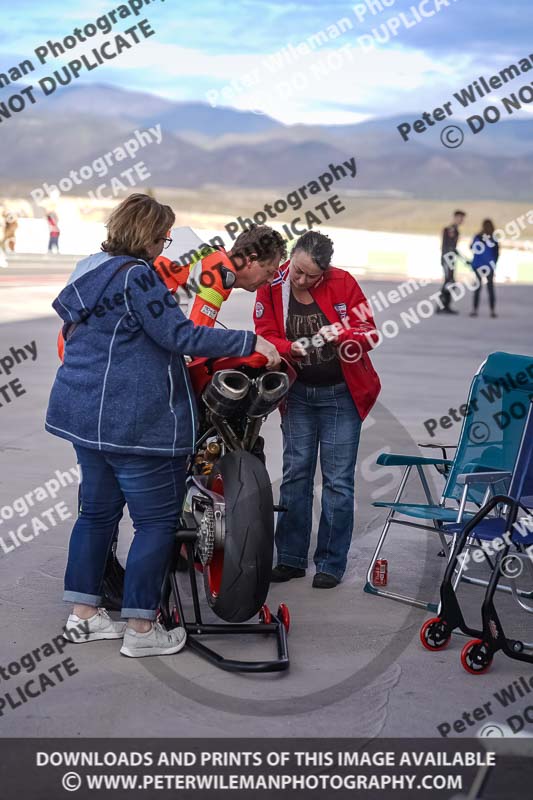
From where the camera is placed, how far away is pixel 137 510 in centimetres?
451

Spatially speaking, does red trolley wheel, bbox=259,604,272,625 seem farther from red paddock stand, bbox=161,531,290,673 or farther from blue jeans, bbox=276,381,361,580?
blue jeans, bbox=276,381,361,580

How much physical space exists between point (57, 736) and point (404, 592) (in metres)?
2.24

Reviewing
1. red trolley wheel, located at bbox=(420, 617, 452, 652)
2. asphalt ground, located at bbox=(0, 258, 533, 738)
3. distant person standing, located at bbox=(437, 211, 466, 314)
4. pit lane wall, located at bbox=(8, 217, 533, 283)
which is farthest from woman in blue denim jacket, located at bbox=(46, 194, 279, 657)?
pit lane wall, located at bbox=(8, 217, 533, 283)

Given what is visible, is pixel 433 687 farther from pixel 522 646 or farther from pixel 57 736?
pixel 57 736

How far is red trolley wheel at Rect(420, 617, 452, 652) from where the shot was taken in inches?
183

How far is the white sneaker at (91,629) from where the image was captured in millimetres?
4668

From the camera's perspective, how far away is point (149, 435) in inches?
172

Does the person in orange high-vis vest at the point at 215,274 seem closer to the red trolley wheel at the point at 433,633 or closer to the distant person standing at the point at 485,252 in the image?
the red trolley wheel at the point at 433,633

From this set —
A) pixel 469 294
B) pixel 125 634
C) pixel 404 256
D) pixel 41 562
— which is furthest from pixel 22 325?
pixel 404 256

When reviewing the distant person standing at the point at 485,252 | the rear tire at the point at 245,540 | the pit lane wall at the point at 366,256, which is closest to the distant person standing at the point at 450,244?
the distant person standing at the point at 485,252

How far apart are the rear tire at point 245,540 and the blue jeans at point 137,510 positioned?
0.24 m

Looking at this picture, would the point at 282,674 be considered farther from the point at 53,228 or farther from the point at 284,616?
the point at 53,228

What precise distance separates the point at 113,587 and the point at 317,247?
6.00 feet

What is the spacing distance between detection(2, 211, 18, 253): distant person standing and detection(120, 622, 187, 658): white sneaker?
38.9 meters
